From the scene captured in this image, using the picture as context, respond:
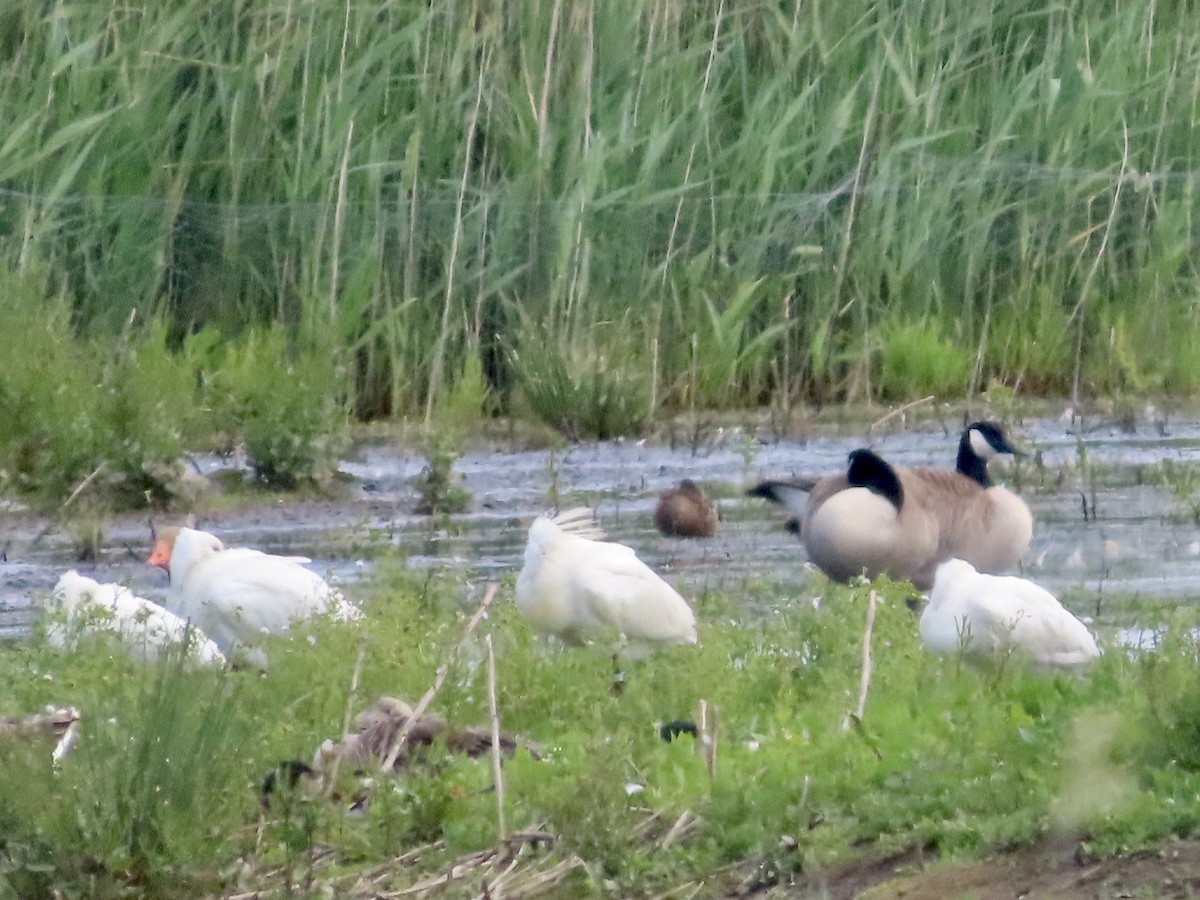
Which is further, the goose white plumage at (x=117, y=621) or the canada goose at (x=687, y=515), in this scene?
the canada goose at (x=687, y=515)

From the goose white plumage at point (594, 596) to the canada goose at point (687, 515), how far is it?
2.22 meters

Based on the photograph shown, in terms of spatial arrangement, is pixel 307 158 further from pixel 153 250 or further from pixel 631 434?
pixel 631 434

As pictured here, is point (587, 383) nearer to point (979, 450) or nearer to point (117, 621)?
point (979, 450)

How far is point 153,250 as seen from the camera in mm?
10648

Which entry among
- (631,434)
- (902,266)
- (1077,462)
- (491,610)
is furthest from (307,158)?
(491,610)

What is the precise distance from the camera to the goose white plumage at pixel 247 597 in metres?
6.15

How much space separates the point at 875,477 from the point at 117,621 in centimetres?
315

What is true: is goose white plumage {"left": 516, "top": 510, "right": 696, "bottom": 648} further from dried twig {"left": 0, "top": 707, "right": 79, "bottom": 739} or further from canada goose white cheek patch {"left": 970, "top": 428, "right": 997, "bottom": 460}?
canada goose white cheek patch {"left": 970, "top": 428, "right": 997, "bottom": 460}

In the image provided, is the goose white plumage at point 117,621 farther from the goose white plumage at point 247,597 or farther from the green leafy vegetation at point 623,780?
the green leafy vegetation at point 623,780

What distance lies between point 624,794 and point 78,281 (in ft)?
23.7

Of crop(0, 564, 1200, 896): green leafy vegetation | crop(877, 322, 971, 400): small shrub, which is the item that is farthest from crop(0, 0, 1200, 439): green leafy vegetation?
crop(0, 564, 1200, 896): green leafy vegetation

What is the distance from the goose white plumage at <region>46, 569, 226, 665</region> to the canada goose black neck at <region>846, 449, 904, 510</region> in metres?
2.81

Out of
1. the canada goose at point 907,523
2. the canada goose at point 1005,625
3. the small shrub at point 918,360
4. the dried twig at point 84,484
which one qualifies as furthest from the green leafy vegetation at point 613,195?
the canada goose at point 1005,625

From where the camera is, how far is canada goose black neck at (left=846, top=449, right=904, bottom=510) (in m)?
8.25
